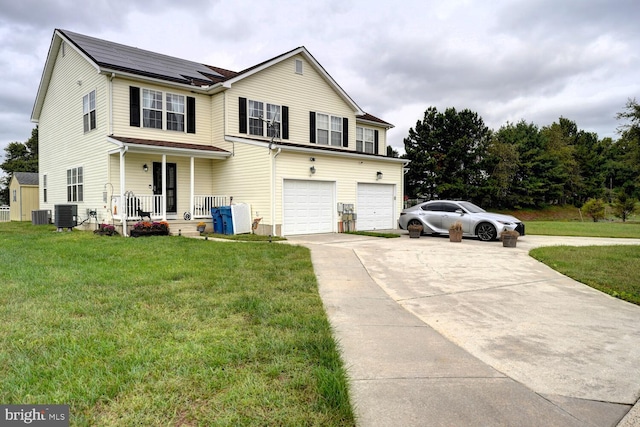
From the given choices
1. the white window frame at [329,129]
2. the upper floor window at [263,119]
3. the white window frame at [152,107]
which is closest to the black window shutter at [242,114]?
the upper floor window at [263,119]

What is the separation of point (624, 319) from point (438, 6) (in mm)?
11317

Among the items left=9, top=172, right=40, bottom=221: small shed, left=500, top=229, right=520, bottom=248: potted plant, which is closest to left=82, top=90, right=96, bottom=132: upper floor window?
left=9, top=172, right=40, bottom=221: small shed

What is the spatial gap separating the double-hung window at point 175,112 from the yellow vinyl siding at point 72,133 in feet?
7.27

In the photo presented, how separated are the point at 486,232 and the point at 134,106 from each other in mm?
13694

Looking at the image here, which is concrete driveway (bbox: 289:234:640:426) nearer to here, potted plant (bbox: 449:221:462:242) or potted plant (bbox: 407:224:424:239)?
potted plant (bbox: 449:221:462:242)

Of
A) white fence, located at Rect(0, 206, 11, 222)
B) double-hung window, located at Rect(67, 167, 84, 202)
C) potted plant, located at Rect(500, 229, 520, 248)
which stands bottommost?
potted plant, located at Rect(500, 229, 520, 248)

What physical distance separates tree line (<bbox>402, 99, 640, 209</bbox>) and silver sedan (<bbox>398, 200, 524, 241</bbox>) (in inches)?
893

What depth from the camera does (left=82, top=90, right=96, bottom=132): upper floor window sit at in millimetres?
15086

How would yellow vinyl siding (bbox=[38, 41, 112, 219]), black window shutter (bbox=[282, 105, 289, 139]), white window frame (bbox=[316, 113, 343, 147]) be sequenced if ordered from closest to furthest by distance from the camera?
yellow vinyl siding (bbox=[38, 41, 112, 219]) < black window shutter (bbox=[282, 105, 289, 139]) < white window frame (bbox=[316, 113, 343, 147])

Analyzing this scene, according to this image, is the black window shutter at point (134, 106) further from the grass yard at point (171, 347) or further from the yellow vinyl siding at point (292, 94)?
the grass yard at point (171, 347)

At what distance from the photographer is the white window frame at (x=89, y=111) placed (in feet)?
49.5

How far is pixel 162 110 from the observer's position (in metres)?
15.1

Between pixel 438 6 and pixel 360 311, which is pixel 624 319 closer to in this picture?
pixel 360 311

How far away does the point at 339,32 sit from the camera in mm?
16000
